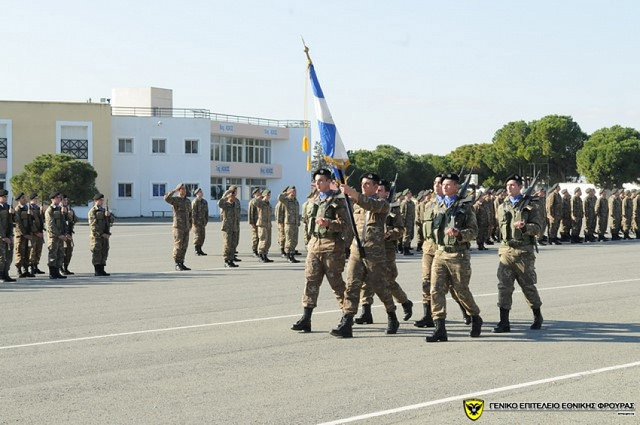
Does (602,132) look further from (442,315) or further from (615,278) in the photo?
(442,315)

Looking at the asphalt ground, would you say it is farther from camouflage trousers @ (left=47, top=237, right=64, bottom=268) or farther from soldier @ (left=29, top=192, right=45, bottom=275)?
soldier @ (left=29, top=192, right=45, bottom=275)

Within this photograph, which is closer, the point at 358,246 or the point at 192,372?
the point at 192,372

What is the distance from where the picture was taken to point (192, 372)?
8.56 m

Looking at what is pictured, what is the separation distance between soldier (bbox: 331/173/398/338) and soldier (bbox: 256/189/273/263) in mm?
11669

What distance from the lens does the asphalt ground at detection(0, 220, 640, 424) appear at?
7.09 meters

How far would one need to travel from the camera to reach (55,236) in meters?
18.3

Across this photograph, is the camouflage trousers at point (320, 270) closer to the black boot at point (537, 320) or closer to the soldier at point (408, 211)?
the black boot at point (537, 320)

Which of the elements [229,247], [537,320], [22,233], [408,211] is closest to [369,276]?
[537,320]

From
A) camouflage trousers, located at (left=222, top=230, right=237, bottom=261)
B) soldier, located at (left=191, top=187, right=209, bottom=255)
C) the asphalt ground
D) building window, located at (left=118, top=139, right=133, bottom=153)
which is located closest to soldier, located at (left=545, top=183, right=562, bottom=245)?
soldier, located at (left=191, top=187, right=209, bottom=255)

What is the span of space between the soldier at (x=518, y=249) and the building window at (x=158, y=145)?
2388 inches

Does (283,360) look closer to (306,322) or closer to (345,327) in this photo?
(345,327)

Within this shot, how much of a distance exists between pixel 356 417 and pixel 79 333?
5.25 meters

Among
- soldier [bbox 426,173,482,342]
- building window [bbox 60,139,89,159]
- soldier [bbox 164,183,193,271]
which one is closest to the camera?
soldier [bbox 426,173,482,342]

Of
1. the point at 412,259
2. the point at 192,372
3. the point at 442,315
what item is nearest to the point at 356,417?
the point at 192,372
